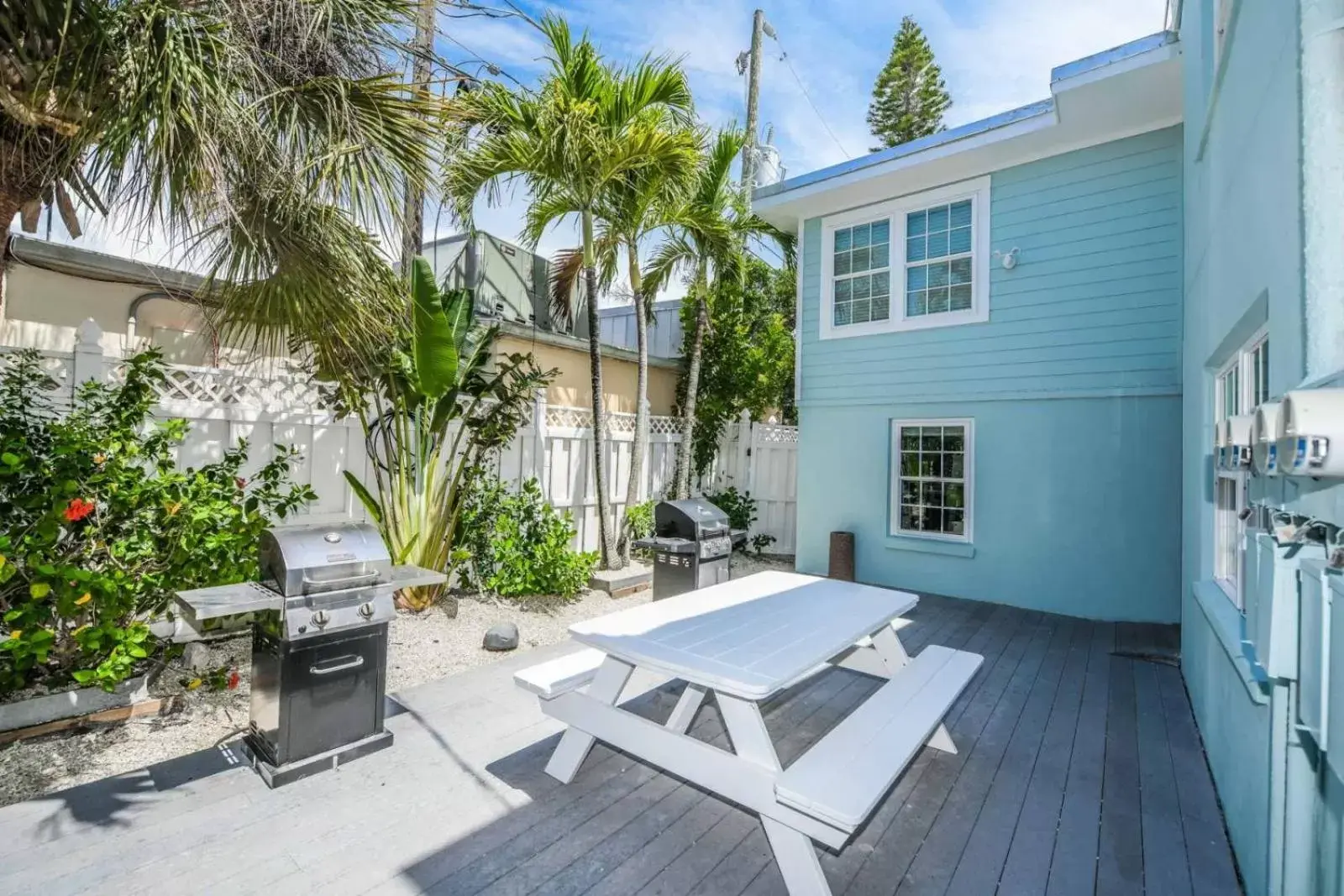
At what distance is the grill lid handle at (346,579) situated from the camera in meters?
2.72

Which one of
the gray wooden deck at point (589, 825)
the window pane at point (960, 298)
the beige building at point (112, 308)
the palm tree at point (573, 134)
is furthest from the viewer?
the window pane at point (960, 298)

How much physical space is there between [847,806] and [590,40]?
6.23 m

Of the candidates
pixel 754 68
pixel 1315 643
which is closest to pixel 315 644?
pixel 1315 643

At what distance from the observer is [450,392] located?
16.7ft

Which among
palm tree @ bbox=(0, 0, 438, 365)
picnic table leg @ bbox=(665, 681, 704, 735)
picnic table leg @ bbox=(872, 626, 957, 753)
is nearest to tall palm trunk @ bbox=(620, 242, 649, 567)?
Answer: palm tree @ bbox=(0, 0, 438, 365)

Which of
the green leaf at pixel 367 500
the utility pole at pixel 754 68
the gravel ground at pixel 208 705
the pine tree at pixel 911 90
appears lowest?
the gravel ground at pixel 208 705

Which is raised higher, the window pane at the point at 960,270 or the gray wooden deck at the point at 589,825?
the window pane at the point at 960,270

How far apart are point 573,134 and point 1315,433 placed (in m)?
5.42

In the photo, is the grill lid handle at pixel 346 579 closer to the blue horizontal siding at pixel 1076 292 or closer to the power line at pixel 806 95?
the blue horizontal siding at pixel 1076 292

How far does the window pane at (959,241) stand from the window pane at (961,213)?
0.19 ft

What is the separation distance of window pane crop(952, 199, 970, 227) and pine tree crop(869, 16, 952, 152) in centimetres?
1291

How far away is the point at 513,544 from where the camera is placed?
564 centimetres

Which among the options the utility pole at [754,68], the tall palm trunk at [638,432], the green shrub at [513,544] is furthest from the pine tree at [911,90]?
the green shrub at [513,544]

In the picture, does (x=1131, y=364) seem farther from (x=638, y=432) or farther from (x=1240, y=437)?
(x=638, y=432)
